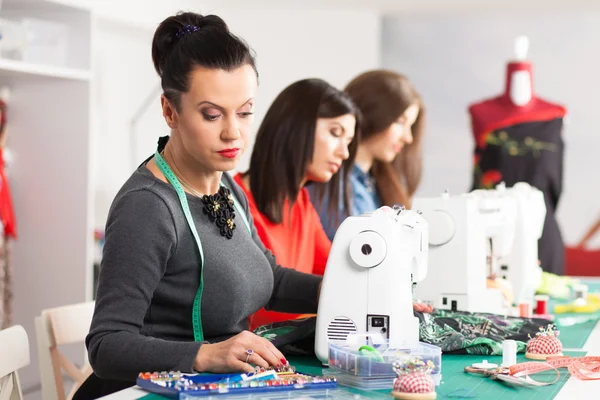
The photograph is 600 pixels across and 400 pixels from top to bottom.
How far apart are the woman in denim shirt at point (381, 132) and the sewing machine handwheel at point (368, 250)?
1.71m

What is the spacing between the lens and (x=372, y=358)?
1.70 m

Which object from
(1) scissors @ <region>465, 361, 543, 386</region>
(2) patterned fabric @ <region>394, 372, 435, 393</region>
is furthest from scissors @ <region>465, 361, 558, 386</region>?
(2) patterned fabric @ <region>394, 372, 435, 393</region>

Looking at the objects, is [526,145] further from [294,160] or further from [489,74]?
[294,160]

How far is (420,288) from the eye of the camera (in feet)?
8.20

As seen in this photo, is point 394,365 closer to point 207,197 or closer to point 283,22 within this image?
point 207,197

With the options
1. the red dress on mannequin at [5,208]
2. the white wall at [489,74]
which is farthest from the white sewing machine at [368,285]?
the white wall at [489,74]

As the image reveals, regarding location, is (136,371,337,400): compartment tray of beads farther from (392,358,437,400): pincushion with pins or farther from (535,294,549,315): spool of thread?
(535,294,549,315): spool of thread

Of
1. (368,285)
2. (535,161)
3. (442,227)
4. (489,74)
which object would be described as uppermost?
(489,74)

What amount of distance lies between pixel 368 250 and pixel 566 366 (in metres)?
0.49

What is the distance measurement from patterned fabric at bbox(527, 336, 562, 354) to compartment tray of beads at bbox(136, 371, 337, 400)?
0.58m

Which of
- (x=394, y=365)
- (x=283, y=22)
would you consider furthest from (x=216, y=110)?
(x=283, y=22)

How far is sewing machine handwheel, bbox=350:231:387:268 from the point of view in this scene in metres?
1.85

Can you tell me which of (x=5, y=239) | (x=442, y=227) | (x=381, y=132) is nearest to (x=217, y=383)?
(x=442, y=227)

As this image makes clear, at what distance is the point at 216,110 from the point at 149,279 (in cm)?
35
